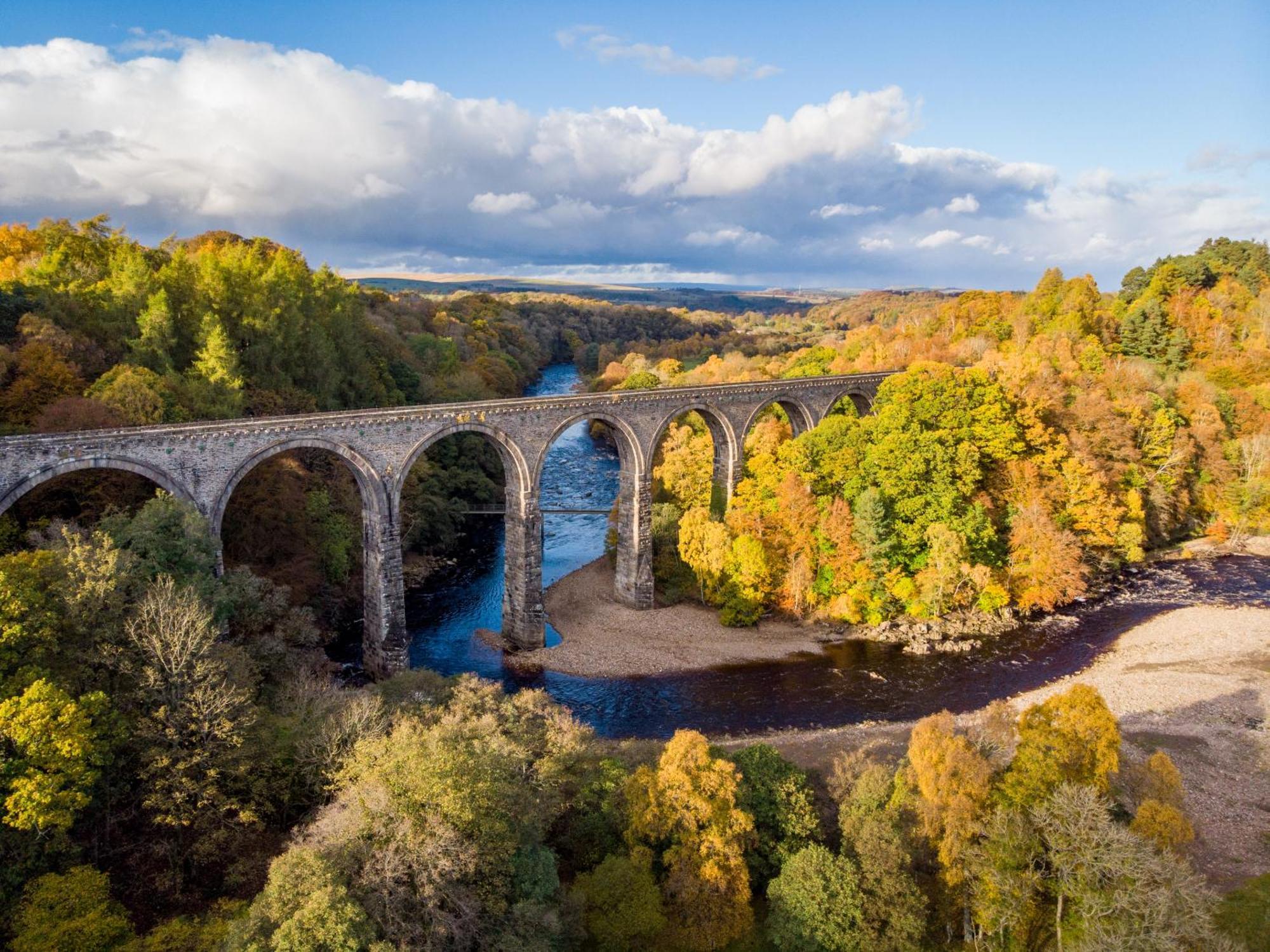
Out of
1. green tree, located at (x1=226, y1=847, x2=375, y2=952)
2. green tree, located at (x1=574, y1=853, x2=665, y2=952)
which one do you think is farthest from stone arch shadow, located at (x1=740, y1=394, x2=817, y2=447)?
green tree, located at (x1=226, y1=847, x2=375, y2=952)

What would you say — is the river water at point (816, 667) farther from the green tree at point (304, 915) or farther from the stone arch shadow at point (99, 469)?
the green tree at point (304, 915)

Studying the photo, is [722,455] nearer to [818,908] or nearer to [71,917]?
[818,908]

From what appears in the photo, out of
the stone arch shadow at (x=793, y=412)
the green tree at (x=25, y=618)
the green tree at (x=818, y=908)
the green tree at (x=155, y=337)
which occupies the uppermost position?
the green tree at (x=155, y=337)

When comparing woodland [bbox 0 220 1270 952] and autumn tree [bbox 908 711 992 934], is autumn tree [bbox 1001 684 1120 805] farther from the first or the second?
autumn tree [bbox 908 711 992 934]

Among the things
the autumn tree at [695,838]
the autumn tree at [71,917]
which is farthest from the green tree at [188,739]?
the autumn tree at [695,838]

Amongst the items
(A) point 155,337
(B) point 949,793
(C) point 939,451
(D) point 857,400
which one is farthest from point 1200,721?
(A) point 155,337

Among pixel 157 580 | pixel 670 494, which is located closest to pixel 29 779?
pixel 157 580
